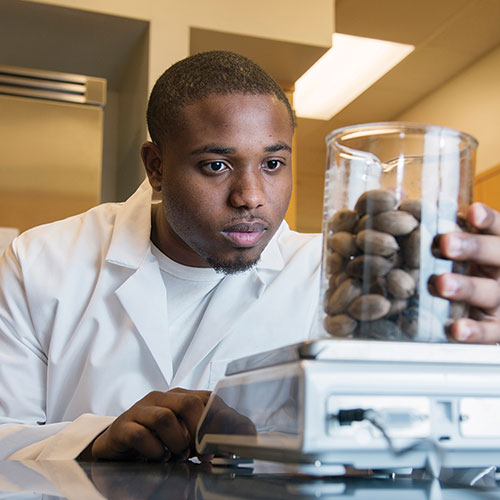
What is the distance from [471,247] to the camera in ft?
1.84

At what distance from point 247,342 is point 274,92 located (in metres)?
0.44

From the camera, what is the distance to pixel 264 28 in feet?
8.46

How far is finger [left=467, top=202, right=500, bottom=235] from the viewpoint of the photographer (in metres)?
0.57

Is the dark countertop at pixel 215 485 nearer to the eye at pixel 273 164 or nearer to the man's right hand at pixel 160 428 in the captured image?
the man's right hand at pixel 160 428

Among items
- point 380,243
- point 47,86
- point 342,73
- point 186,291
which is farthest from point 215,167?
point 342,73

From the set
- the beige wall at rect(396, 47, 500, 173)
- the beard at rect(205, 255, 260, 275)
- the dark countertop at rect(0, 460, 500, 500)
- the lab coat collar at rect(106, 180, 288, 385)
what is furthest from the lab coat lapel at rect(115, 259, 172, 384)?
the beige wall at rect(396, 47, 500, 173)

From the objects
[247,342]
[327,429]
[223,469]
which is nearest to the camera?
[327,429]

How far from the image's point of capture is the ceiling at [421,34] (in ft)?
11.2

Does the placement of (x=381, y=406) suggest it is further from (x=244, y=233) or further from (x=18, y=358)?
(x=18, y=358)

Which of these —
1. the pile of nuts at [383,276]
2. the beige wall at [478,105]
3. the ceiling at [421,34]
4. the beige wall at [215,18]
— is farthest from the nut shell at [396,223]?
the beige wall at [478,105]

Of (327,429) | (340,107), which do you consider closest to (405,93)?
(340,107)

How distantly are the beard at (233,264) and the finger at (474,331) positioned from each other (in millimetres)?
588

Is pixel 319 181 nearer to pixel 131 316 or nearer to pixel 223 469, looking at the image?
pixel 131 316

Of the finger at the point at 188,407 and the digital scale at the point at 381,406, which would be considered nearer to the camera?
the digital scale at the point at 381,406
